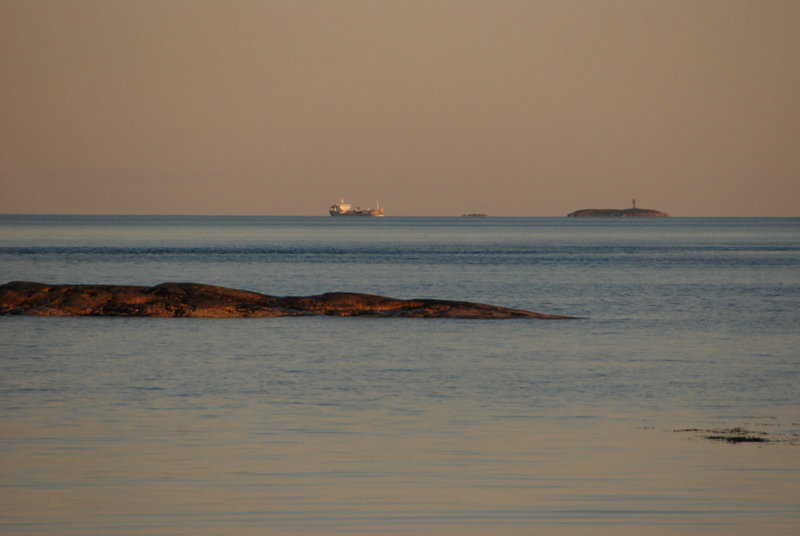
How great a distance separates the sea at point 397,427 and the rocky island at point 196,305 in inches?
36.0

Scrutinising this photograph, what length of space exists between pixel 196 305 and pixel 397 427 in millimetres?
22165

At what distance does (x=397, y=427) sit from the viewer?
63.0 feet

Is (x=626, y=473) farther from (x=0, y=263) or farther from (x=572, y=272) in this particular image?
(x=0, y=263)

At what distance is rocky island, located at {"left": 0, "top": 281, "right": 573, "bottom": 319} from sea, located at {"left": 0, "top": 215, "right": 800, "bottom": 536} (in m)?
0.91

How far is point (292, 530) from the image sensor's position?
43.3 ft

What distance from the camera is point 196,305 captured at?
40281 millimetres

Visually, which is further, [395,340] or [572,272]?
[572,272]

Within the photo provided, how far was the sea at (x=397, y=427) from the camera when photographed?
14.0 meters

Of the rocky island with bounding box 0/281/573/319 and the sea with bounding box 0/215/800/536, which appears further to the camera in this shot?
the rocky island with bounding box 0/281/573/319

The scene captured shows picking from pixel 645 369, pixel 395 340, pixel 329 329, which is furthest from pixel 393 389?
pixel 329 329

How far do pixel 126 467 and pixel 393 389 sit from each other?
8.25 meters

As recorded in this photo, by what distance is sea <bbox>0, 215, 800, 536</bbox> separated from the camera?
45.9 ft

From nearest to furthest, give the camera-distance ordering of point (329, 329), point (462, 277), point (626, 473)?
point (626, 473)
point (329, 329)
point (462, 277)

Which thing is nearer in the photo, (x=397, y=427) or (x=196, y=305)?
(x=397, y=427)
